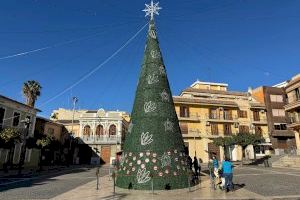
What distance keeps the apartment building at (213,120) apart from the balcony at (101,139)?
36.1 feet

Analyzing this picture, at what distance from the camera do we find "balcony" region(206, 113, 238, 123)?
4425 cm

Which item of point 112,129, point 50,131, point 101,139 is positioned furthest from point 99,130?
point 50,131

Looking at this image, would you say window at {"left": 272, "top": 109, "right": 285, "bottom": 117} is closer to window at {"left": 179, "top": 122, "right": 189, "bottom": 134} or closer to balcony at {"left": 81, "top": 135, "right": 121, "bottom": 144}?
window at {"left": 179, "top": 122, "right": 189, "bottom": 134}

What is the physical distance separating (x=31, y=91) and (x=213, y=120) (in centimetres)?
3012

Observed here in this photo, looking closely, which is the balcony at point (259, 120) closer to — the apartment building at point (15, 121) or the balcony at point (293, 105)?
the balcony at point (293, 105)

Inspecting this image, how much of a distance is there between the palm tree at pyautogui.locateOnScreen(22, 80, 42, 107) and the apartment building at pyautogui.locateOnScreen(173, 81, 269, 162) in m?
22.8

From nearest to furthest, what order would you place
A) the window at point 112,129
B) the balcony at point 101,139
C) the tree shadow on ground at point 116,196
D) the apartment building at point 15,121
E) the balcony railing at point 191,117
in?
the tree shadow on ground at point 116,196 < the apartment building at point 15,121 < the balcony railing at point 191,117 < the balcony at point 101,139 < the window at point 112,129

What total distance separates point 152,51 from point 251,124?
36336 millimetres

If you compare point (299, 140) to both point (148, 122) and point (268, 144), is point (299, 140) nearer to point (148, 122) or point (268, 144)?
point (268, 144)

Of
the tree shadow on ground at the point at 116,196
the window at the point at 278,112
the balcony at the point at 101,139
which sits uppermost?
the window at the point at 278,112

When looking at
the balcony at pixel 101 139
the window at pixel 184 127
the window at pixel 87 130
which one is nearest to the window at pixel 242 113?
the window at pixel 184 127

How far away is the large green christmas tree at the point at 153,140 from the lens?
11.9m

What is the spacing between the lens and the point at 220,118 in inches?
1764

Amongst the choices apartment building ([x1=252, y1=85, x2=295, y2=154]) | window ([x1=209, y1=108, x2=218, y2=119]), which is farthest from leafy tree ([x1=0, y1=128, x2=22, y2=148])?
apartment building ([x1=252, y1=85, x2=295, y2=154])
